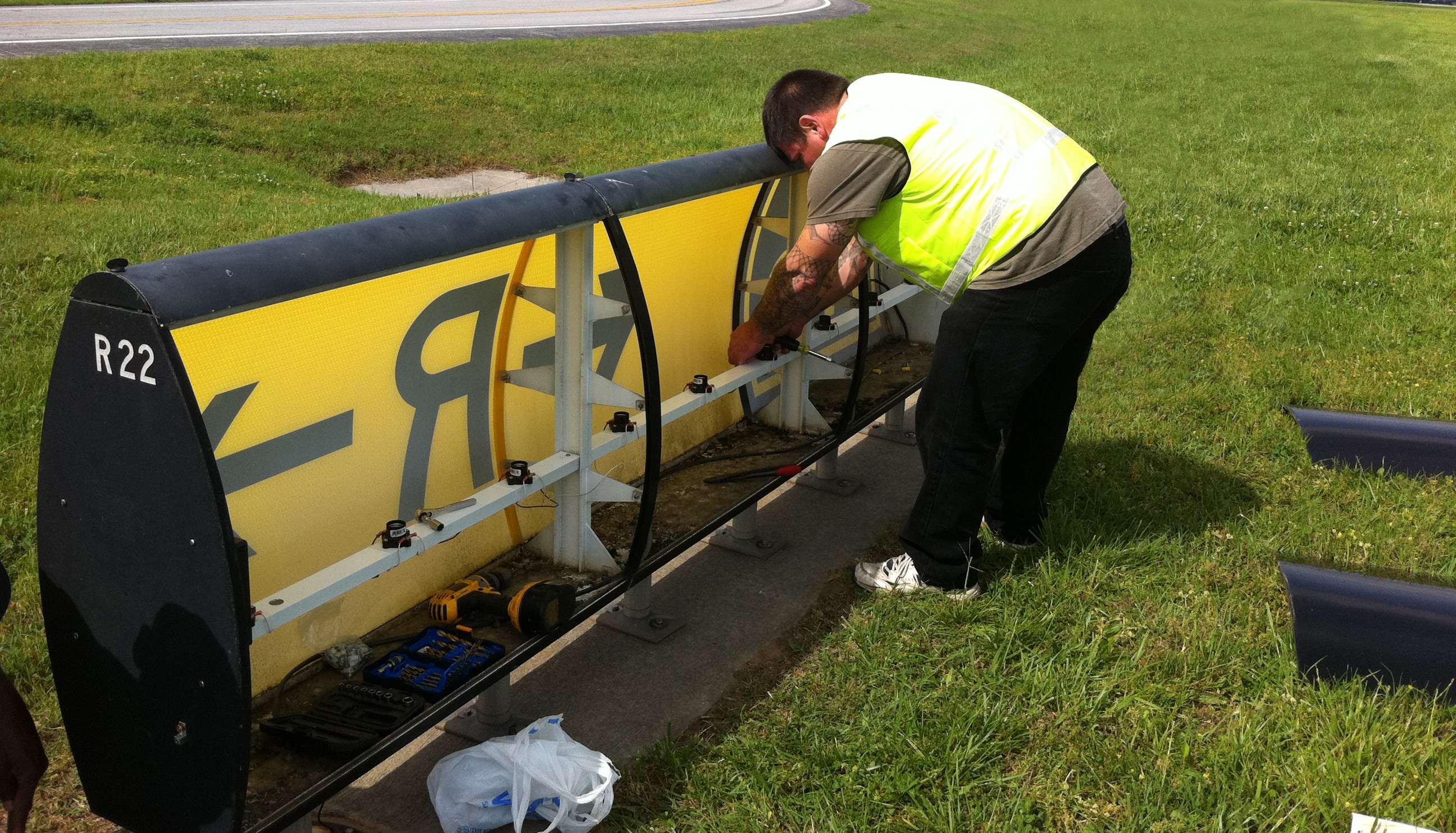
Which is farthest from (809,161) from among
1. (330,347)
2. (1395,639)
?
(1395,639)

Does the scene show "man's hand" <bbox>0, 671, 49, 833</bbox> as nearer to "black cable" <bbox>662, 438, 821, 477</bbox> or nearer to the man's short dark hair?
"black cable" <bbox>662, 438, 821, 477</bbox>

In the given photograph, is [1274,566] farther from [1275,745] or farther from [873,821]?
[873,821]

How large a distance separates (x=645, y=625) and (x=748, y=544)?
0.67m

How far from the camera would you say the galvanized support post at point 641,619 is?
376 centimetres

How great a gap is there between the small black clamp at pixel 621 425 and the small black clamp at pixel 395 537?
818 mm

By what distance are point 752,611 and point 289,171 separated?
22.9 ft

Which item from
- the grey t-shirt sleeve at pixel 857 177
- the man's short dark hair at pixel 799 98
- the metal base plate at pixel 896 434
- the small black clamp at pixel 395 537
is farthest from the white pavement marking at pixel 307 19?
the small black clamp at pixel 395 537

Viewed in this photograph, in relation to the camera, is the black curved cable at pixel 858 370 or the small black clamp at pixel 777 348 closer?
the small black clamp at pixel 777 348

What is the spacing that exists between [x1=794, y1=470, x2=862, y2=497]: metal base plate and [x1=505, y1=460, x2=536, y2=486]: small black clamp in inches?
78.5

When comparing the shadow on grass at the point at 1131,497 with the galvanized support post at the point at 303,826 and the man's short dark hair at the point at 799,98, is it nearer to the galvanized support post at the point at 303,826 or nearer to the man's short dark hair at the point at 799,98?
the man's short dark hair at the point at 799,98

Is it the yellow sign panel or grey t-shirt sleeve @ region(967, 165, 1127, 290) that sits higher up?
grey t-shirt sleeve @ region(967, 165, 1127, 290)

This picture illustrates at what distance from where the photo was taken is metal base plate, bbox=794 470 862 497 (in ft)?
16.0

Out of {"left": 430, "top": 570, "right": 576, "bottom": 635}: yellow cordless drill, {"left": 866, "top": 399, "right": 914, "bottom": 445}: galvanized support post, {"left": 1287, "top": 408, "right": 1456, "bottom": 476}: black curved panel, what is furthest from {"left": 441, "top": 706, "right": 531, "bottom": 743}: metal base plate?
{"left": 1287, "top": 408, "right": 1456, "bottom": 476}: black curved panel

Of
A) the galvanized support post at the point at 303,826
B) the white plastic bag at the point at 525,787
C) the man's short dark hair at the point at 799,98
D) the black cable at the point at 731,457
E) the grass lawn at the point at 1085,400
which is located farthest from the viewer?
the black cable at the point at 731,457
